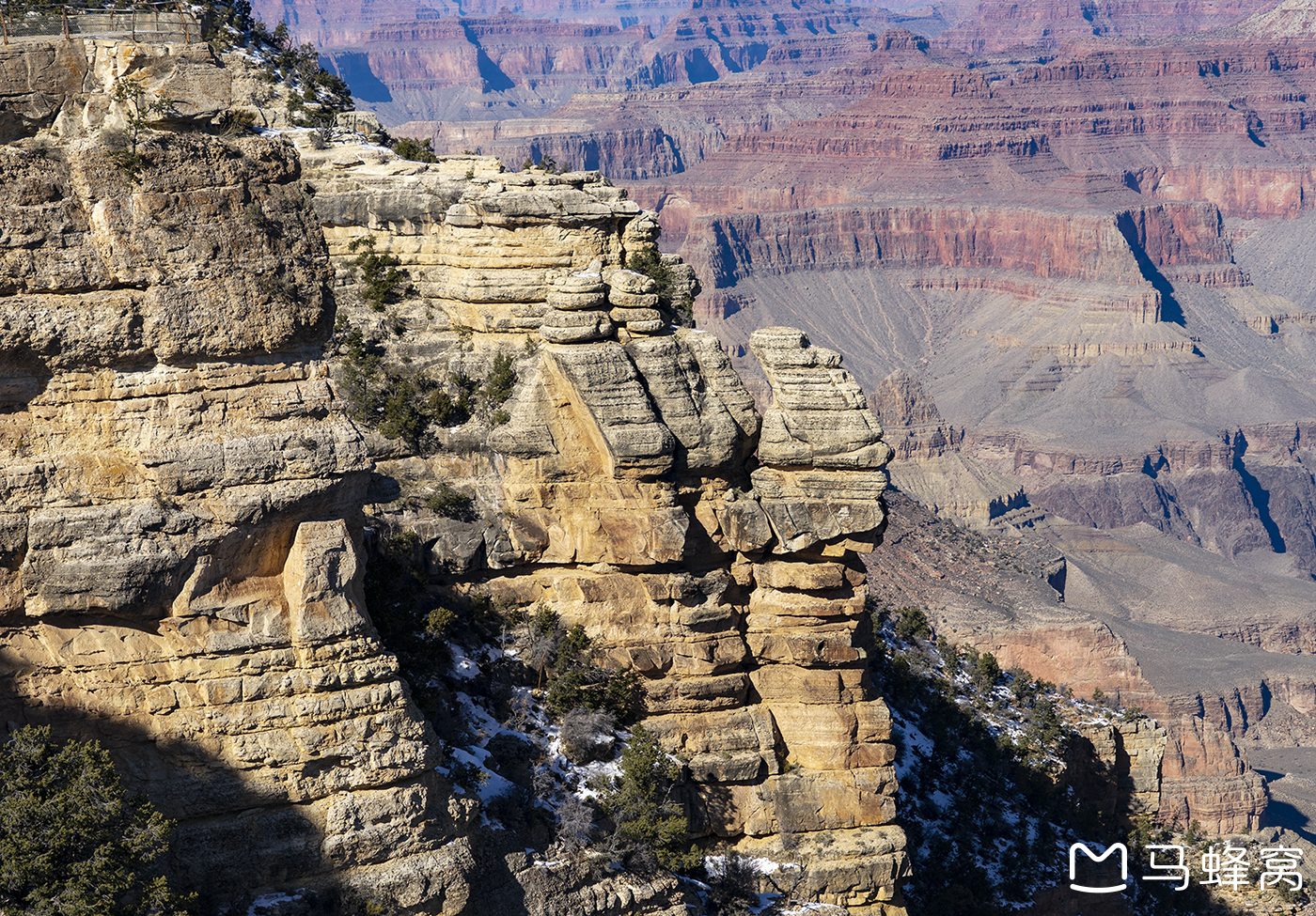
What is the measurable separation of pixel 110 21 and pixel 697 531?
81.5 feet

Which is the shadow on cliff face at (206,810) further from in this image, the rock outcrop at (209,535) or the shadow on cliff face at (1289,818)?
the shadow on cliff face at (1289,818)

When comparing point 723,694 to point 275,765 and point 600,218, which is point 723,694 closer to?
point 600,218

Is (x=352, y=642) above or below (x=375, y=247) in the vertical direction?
below

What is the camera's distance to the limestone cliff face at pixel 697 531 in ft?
106

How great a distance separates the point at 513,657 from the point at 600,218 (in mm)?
10196

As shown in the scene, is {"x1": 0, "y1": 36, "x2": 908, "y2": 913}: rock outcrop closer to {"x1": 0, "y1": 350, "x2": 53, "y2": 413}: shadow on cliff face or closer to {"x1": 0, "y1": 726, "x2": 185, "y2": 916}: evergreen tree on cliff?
{"x1": 0, "y1": 350, "x2": 53, "y2": 413}: shadow on cliff face

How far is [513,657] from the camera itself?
3173 centimetres

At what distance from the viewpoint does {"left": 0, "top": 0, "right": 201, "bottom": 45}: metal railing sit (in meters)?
36.7

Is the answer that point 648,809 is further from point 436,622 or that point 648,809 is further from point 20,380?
point 20,380

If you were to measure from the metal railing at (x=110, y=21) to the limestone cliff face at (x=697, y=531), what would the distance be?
1183 cm

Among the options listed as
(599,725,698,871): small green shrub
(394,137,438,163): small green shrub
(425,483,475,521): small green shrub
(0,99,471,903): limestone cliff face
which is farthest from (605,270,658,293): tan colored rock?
(394,137,438,163): small green shrub

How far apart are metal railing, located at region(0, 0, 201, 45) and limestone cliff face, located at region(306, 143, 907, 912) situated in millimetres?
11830

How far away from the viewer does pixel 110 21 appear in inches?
1753

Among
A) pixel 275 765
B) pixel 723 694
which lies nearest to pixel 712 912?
pixel 723 694
